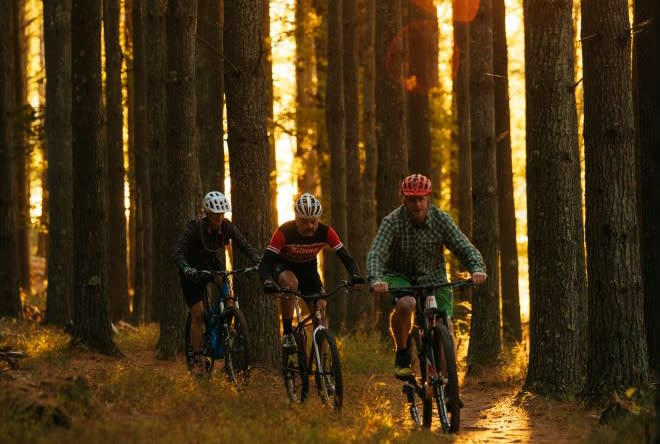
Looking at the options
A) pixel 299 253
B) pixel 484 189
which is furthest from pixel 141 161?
pixel 299 253

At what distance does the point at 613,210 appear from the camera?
11.4m

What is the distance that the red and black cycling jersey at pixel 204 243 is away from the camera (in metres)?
12.6

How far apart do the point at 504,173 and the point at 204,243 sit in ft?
33.5

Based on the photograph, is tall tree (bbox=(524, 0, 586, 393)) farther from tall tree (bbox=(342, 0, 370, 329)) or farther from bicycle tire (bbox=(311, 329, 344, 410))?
tall tree (bbox=(342, 0, 370, 329))

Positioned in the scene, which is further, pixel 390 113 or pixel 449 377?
pixel 390 113

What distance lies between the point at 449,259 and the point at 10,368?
17.8 meters

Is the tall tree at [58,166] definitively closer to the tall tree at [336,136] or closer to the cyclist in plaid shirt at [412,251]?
the tall tree at [336,136]

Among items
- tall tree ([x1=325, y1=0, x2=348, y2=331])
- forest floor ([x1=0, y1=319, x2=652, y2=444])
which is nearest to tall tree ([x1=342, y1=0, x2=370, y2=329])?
tall tree ([x1=325, y1=0, x2=348, y2=331])

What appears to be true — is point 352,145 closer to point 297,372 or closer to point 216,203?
point 216,203

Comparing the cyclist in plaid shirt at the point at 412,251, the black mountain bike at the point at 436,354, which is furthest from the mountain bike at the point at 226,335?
the black mountain bike at the point at 436,354

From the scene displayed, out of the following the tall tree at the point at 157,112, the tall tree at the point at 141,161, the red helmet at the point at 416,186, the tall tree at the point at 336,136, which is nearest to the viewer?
the red helmet at the point at 416,186

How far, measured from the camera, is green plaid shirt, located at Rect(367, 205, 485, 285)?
10188 millimetres

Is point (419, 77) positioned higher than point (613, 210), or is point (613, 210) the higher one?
point (419, 77)

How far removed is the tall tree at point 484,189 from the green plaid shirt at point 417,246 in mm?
6376
